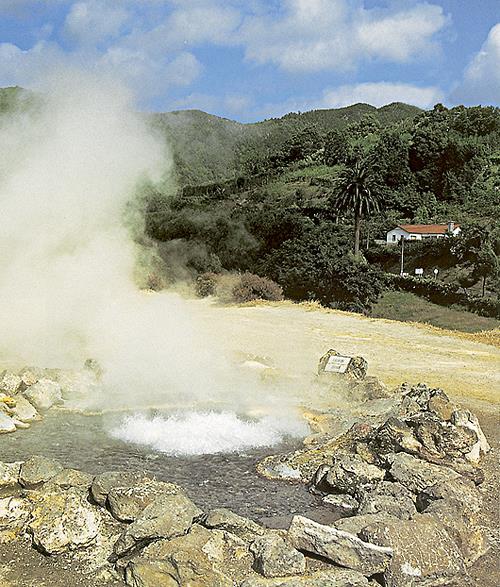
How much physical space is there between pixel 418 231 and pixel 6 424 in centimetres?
3367

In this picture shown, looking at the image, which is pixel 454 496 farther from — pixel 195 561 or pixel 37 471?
pixel 37 471

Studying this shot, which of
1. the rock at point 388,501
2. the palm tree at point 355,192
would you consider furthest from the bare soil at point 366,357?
the palm tree at point 355,192

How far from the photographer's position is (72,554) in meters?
5.50

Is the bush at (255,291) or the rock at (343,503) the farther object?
the bush at (255,291)

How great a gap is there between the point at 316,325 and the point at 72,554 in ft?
44.4

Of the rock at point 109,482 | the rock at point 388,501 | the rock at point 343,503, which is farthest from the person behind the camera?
the rock at point 343,503

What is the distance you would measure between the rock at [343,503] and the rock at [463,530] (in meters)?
0.84

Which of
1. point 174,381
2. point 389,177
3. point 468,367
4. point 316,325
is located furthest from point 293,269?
point 389,177

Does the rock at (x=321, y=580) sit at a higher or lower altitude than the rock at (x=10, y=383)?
higher

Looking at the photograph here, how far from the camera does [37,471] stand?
686cm

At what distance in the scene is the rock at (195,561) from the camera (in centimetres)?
488

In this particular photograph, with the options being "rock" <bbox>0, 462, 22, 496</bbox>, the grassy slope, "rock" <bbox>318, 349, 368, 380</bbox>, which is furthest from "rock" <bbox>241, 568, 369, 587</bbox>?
the grassy slope

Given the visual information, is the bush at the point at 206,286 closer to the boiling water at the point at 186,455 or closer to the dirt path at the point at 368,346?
the dirt path at the point at 368,346

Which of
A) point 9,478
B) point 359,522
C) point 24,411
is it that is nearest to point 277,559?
point 359,522
